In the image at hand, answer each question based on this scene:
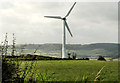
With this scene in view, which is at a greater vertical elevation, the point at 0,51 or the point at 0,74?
the point at 0,51

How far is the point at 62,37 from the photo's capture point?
2353 cm

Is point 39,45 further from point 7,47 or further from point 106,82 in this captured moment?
point 106,82

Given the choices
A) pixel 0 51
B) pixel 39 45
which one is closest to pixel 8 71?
pixel 0 51

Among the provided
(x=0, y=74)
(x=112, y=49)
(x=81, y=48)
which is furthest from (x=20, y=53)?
(x=81, y=48)

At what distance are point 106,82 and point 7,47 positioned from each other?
2670 mm

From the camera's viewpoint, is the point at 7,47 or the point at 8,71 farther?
the point at 7,47

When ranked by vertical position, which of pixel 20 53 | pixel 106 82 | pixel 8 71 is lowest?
pixel 106 82

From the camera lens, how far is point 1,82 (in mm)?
4465

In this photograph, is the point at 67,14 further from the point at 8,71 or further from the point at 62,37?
the point at 8,71

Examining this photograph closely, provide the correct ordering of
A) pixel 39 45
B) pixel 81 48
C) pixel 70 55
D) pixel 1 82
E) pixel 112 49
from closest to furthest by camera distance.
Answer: pixel 1 82
pixel 39 45
pixel 70 55
pixel 112 49
pixel 81 48

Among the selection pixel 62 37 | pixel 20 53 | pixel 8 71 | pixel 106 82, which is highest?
pixel 62 37

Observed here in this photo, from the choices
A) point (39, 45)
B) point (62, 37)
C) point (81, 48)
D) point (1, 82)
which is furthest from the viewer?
point (81, 48)

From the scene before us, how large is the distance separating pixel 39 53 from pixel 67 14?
Result: 19.6m

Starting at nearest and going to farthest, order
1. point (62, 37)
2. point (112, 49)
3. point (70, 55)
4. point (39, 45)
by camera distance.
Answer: point (39, 45)
point (70, 55)
point (62, 37)
point (112, 49)
